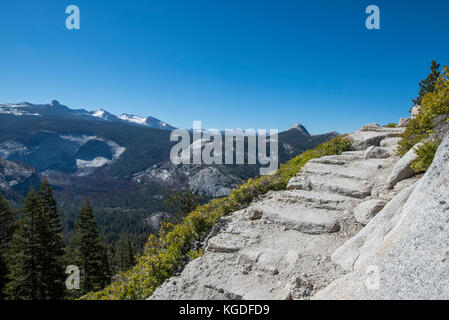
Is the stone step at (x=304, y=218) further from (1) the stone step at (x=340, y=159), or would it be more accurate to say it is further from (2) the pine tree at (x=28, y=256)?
(2) the pine tree at (x=28, y=256)

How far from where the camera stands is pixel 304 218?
7777 millimetres

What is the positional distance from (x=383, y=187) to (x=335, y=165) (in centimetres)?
361

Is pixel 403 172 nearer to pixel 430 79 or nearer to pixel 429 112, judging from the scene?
pixel 429 112

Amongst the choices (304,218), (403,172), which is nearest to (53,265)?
(304,218)

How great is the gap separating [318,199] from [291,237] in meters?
2.26

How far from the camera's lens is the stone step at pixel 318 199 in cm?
822

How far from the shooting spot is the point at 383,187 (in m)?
8.25

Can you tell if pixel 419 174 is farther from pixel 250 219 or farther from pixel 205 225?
pixel 205 225

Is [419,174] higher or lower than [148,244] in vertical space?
higher

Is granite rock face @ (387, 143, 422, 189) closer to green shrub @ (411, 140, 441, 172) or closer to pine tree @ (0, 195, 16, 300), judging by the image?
green shrub @ (411, 140, 441, 172)

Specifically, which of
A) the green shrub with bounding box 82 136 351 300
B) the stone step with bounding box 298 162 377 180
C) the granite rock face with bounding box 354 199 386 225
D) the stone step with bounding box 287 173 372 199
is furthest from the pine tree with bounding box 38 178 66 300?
the granite rock face with bounding box 354 199 386 225

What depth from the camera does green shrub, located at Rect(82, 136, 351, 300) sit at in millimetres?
6684
